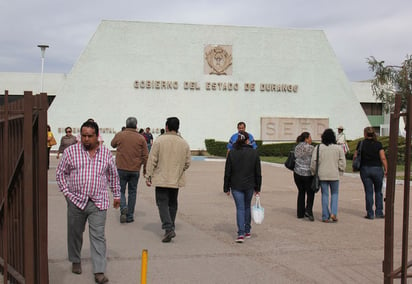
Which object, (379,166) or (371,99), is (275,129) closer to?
(371,99)

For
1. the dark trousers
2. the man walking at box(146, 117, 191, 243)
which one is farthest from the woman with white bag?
the dark trousers

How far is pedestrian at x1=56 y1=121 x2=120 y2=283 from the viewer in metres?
5.86

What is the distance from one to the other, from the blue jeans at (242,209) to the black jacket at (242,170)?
0.11 metres

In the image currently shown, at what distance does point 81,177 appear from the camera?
5.85 meters

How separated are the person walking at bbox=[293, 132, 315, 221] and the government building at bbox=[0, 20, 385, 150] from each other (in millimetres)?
22610

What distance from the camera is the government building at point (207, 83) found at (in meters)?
31.9

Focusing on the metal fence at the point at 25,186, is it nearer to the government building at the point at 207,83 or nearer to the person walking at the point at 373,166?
the person walking at the point at 373,166

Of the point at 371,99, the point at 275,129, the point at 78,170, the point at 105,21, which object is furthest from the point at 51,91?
the point at 78,170

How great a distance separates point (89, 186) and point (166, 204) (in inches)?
93.3

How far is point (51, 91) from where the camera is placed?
4259cm

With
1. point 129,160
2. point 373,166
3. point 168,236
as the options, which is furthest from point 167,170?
point 373,166

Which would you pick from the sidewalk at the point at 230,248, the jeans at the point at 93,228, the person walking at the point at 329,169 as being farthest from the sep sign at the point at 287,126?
the jeans at the point at 93,228

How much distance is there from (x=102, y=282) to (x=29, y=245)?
1323 mm

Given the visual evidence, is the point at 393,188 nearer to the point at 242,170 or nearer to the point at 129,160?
the point at 242,170
